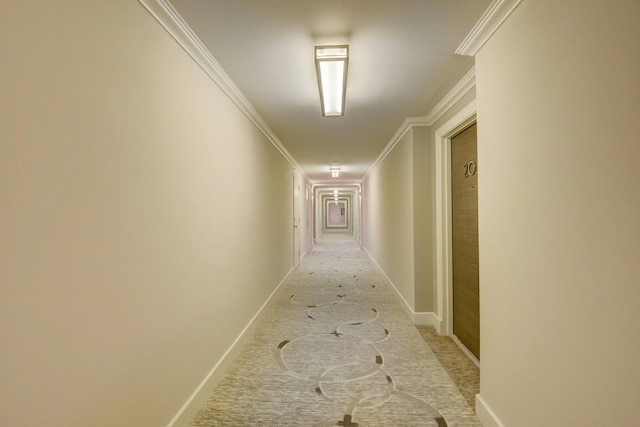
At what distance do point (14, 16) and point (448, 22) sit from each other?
6.63 ft

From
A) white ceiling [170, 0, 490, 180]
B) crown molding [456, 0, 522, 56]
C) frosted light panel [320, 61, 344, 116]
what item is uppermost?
white ceiling [170, 0, 490, 180]

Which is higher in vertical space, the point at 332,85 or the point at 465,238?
the point at 332,85

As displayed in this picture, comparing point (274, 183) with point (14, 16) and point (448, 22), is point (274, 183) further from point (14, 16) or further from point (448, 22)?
point (14, 16)

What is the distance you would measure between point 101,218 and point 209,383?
159cm

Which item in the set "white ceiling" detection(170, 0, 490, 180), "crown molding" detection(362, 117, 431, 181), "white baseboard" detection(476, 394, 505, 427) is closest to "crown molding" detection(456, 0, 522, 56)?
"white ceiling" detection(170, 0, 490, 180)

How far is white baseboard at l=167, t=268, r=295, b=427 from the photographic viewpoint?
177cm

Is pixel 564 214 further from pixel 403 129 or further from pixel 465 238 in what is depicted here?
pixel 403 129

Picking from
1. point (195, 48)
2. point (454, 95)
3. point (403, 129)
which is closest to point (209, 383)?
point (195, 48)

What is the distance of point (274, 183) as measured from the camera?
461 cm

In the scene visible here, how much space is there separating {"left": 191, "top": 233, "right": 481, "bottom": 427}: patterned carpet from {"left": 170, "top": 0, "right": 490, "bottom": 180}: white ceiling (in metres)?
2.54

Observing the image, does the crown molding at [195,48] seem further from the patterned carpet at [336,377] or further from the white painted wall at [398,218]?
the patterned carpet at [336,377]

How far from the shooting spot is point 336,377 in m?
2.33

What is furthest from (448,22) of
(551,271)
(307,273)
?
(307,273)

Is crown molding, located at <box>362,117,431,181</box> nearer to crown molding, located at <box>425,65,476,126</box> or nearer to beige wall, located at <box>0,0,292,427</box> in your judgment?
crown molding, located at <box>425,65,476,126</box>
